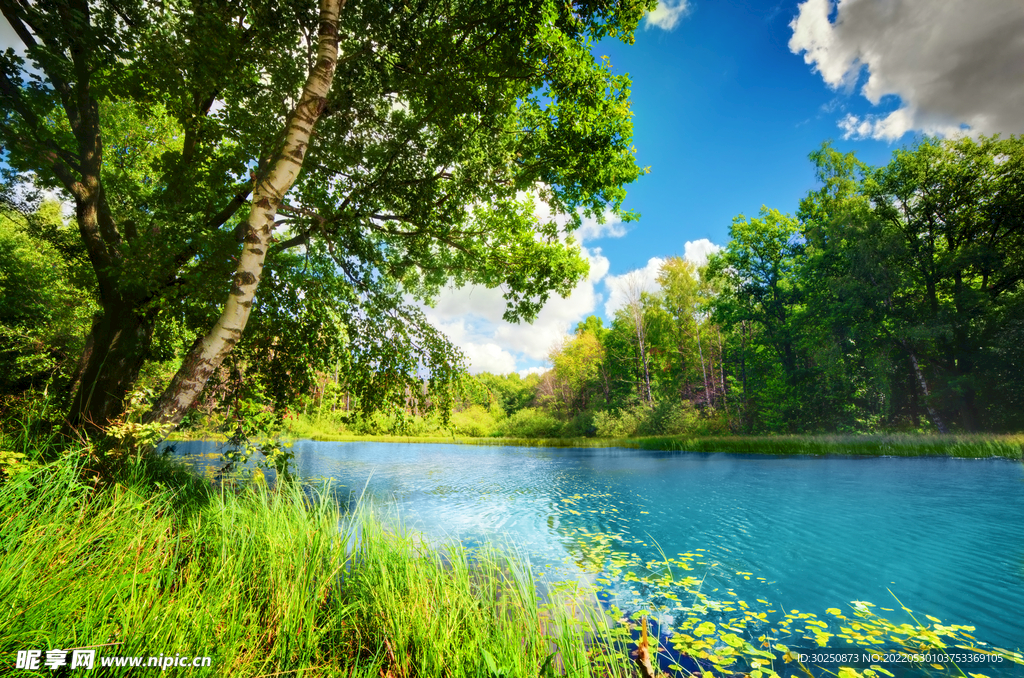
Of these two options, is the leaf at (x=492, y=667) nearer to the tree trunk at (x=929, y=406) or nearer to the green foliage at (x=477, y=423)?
the tree trunk at (x=929, y=406)

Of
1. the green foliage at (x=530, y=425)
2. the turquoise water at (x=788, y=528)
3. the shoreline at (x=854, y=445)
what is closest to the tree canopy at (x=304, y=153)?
the turquoise water at (x=788, y=528)

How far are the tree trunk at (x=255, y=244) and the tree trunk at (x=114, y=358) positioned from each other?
6.81 ft

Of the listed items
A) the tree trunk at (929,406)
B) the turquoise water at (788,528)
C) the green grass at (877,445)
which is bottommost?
the turquoise water at (788,528)

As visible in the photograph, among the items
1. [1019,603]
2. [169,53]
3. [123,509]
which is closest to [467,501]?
[123,509]

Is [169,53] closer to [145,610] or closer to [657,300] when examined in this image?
[145,610]

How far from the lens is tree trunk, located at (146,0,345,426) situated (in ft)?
12.6

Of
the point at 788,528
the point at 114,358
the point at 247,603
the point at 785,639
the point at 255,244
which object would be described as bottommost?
the point at 788,528

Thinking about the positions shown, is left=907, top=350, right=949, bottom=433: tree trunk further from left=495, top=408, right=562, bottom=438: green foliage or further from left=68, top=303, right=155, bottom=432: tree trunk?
left=68, top=303, right=155, bottom=432: tree trunk

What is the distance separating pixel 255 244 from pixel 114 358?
3.50m

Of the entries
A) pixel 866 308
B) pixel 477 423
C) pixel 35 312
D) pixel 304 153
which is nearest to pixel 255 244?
pixel 304 153

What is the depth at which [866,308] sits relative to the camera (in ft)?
81.6

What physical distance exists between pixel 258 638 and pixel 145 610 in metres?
0.66

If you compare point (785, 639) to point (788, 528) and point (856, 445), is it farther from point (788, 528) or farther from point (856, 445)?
point (856, 445)

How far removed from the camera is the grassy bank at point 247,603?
187 cm
